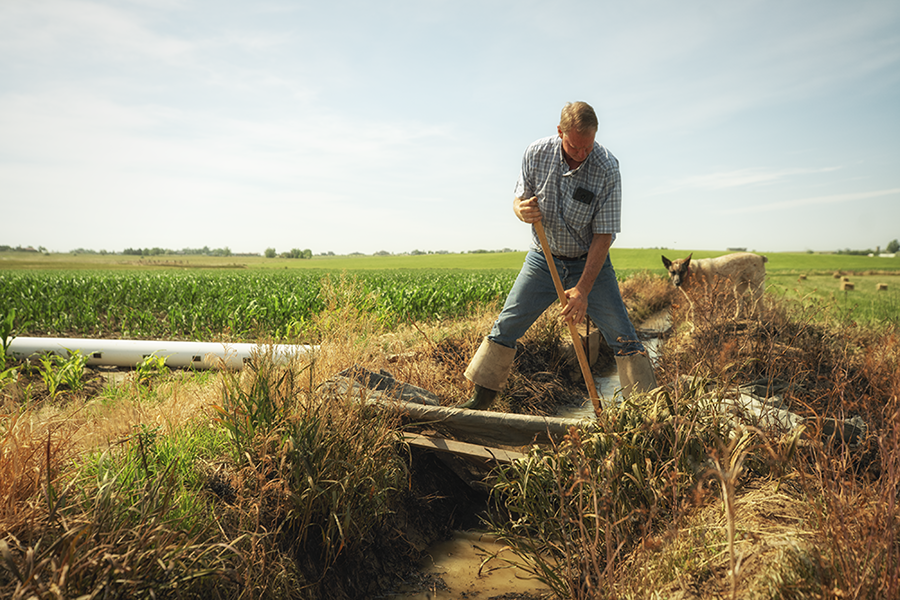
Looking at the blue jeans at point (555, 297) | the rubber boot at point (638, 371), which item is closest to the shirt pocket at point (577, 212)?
the blue jeans at point (555, 297)

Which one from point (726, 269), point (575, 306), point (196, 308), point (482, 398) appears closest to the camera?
point (575, 306)

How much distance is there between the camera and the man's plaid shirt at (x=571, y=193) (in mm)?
4047

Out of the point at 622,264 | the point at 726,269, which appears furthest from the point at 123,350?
the point at 622,264

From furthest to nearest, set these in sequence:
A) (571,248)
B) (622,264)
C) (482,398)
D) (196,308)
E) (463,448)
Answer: (622,264) < (196,308) < (482,398) < (571,248) < (463,448)

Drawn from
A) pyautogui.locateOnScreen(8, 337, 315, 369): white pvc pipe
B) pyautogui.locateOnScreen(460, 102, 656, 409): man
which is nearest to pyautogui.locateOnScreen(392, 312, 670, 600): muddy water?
pyautogui.locateOnScreen(460, 102, 656, 409): man

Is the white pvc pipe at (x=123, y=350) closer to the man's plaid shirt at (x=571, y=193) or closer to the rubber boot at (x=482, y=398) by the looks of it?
the rubber boot at (x=482, y=398)

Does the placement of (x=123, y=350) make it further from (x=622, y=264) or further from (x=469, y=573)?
(x=622, y=264)

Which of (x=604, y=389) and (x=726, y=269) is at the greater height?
(x=726, y=269)

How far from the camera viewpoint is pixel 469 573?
3279 millimetres

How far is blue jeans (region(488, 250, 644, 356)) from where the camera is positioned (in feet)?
13.8

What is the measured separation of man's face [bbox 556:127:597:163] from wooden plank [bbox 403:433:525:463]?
229 cm

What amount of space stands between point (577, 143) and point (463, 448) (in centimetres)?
240

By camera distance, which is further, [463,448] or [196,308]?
[196,308]

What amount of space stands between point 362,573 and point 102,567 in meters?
1.53
